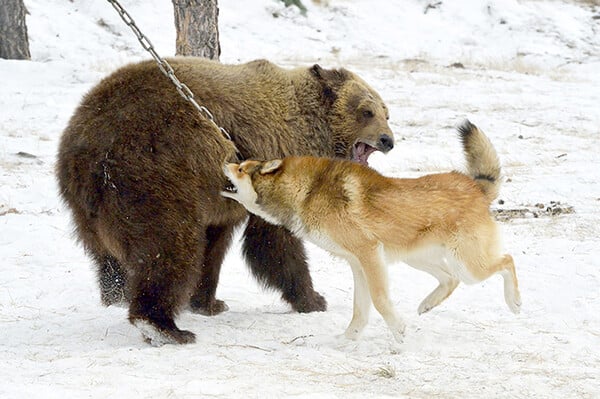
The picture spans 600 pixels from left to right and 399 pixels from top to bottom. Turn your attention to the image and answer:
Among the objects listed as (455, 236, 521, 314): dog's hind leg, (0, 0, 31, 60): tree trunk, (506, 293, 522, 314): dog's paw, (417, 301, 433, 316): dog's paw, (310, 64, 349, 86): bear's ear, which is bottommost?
(0, 0, 31, 60): tree trunk

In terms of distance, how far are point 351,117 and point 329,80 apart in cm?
40

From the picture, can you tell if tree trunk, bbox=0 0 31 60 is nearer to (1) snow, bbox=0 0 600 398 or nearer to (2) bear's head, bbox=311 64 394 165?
(1) snow, bbox=0 0 600 398

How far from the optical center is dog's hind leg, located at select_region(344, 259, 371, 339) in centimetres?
601

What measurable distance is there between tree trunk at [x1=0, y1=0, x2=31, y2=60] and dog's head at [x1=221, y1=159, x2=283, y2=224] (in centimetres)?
1405

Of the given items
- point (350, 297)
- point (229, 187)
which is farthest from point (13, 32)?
point (229, 187)

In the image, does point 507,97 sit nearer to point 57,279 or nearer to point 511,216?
point 511,216

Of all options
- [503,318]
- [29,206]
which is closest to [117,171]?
[503,318]

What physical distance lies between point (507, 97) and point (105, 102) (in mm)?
14622

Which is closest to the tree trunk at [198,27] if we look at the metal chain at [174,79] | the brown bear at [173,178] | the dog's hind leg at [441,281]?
the brown bear at [173,178]

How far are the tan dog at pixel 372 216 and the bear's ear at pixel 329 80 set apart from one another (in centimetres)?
144

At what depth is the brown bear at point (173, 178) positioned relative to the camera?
587 cm

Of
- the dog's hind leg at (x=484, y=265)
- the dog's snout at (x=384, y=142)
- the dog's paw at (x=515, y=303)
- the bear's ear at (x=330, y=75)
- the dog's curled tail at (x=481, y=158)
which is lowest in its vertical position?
the dog's paw at (x=515, y=303)

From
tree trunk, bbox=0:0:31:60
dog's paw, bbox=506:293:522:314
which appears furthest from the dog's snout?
tree trunk, bbox=0:0:31:60

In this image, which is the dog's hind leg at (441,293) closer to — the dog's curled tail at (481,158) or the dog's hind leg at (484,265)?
the dog's hind leg at (484,265)
